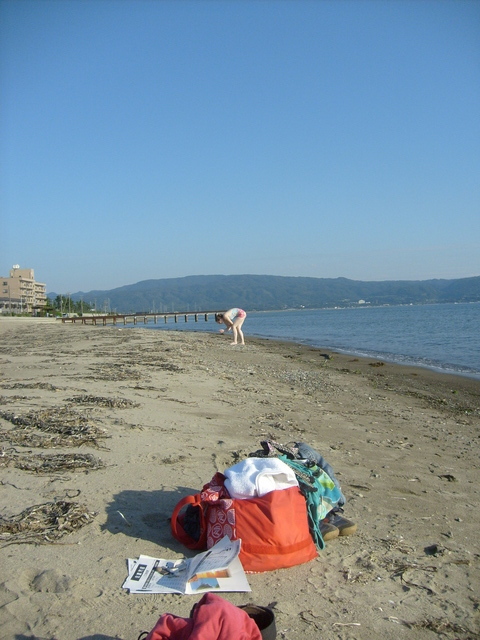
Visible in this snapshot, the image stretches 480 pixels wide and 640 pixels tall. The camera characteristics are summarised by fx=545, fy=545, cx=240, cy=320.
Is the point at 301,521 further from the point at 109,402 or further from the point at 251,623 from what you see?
the point at 109,402

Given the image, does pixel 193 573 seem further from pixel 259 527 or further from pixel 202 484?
pixel 202 484

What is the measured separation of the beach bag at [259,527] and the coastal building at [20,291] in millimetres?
120503

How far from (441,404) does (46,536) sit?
333 inches

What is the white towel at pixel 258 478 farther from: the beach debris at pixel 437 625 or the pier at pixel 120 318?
the pier at pixel 120 318

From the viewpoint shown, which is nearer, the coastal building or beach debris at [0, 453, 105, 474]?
beach debris at [0, 453, 105, 474]

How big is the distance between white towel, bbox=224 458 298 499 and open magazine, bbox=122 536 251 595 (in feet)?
1.03

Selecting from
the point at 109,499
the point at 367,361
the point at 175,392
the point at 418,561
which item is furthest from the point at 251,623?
the point at 367,361

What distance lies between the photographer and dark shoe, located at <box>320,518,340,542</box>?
12.3 ft

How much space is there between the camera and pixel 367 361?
1864 centimetres

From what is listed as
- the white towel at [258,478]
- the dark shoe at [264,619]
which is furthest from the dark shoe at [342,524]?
the dark shoe at [264,619]

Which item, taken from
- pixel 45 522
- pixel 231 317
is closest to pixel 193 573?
pixel 45 522

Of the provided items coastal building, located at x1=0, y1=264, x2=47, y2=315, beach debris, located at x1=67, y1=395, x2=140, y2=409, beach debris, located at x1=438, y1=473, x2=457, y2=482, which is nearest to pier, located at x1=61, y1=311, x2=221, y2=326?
coastal building, located at x1=0, y1=264, x2=47, y2=315

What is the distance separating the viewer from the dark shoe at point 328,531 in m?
3.75

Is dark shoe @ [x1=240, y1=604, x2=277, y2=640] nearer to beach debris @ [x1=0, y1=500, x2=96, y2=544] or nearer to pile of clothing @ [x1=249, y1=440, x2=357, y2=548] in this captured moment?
pile of clothing @ [x1=249, y1=440, x2=357, y2=548]
